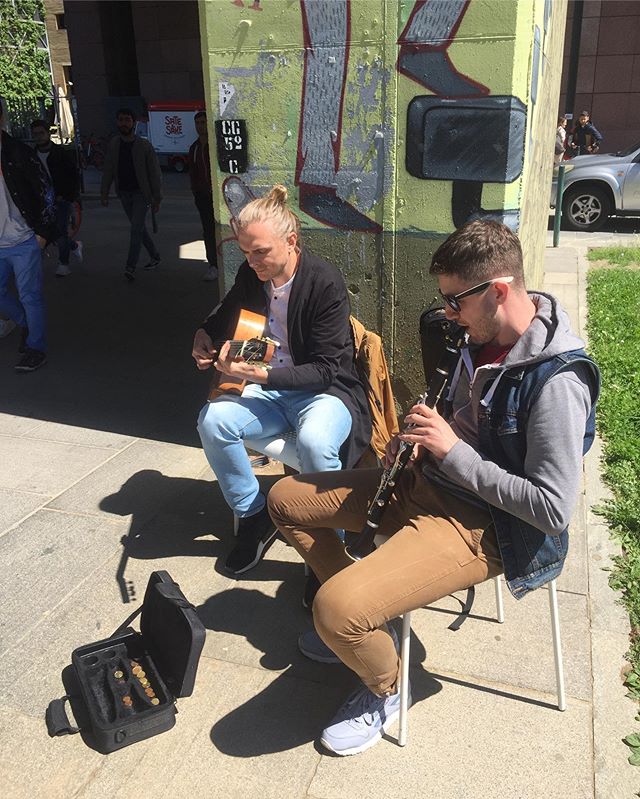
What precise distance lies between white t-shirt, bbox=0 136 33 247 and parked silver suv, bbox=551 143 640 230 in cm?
938

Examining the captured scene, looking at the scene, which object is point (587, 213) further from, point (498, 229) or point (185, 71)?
point (185, 71)

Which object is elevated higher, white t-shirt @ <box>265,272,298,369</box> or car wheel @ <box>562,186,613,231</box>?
white t-shirt @ <box>265,272,298,369</box>

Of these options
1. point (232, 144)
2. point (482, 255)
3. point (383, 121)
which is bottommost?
point (482, 255)

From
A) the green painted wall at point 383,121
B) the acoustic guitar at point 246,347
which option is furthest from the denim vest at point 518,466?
the green painted wall at point 383,121

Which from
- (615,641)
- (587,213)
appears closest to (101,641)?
(615,641)

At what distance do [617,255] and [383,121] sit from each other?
6994 millimetres

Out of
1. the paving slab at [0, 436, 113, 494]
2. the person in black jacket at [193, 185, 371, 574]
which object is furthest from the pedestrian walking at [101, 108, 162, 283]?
the person in black jacket at [193, 185, 371, 574]

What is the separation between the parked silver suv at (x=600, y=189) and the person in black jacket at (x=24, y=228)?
9249 mm

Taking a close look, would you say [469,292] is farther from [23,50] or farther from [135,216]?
[23,50]

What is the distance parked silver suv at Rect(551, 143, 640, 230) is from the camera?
1205 cm

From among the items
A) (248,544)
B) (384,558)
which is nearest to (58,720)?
(248,544)

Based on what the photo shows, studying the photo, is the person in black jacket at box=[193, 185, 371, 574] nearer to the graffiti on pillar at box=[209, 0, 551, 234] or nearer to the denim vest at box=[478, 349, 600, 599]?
the graffiti on pillar at box=[209, 0, 551, 234]

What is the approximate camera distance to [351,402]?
320cm

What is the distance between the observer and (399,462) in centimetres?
241
